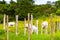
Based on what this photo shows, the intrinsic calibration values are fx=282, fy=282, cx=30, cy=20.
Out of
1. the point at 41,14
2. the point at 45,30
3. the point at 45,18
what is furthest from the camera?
the point at 41,14

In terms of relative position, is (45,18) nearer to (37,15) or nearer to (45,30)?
(37,15)

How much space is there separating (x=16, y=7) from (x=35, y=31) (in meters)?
13.9

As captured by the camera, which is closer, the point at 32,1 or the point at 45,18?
the point at 45,18

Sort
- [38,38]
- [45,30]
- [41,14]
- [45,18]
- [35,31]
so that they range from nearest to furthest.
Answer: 1. [38,38]
2. [35,31]
3. [45,30]
4. [45,18]
5. [41,14]

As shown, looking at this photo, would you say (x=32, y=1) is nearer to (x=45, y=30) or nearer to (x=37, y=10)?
(x=37, y=10)

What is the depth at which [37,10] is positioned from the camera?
33.7 meters

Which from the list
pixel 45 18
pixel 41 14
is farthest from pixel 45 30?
pixel 41 14

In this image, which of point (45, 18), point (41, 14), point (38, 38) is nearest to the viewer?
point (38, 38)

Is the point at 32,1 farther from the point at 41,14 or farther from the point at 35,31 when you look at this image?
the point at 35,31

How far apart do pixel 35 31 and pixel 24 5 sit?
13.0 metres

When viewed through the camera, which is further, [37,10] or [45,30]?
[37,10]

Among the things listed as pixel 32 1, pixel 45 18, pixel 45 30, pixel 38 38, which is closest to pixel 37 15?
pixel 45 18

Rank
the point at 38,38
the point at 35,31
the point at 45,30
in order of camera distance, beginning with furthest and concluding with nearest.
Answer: the point at 45,30, the point at 35,31, the point at 38,38

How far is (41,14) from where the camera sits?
109 ft
